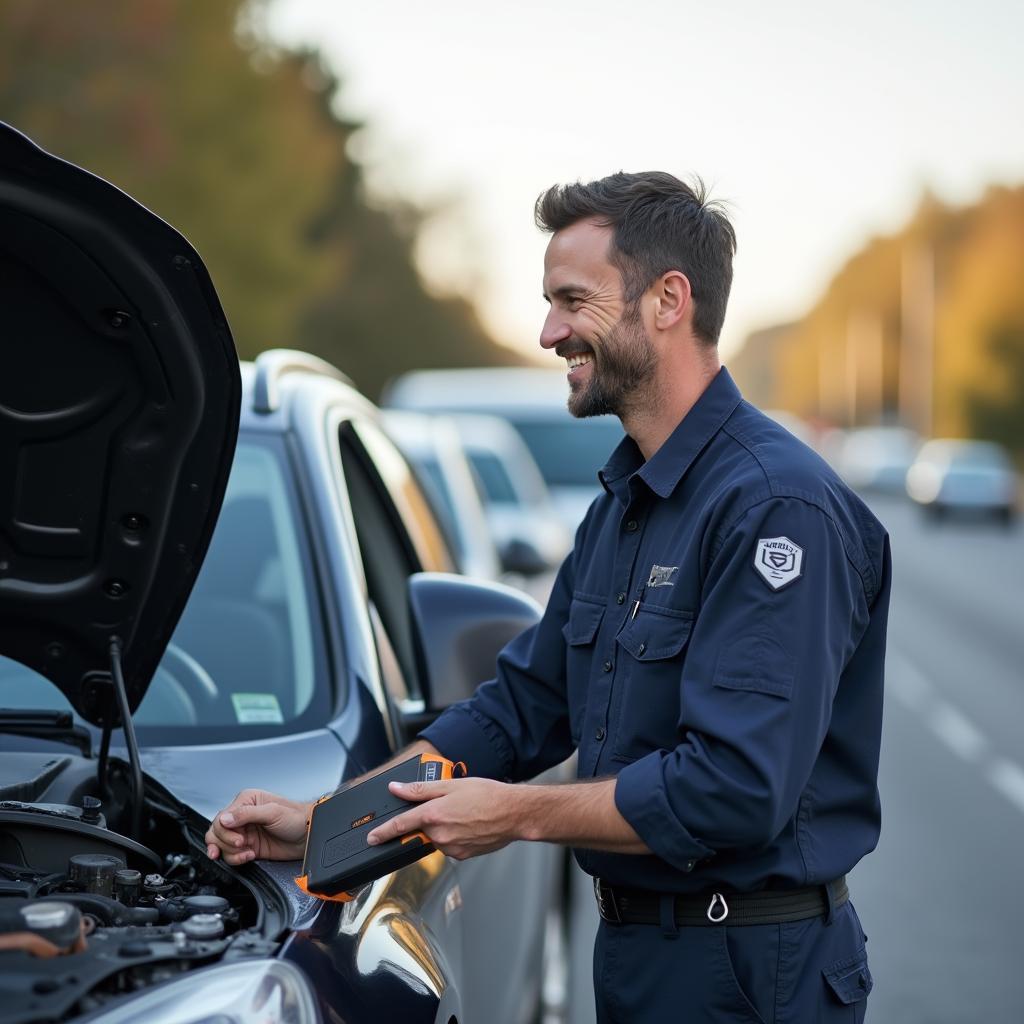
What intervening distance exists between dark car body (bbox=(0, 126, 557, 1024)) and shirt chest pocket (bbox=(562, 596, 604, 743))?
0.35m

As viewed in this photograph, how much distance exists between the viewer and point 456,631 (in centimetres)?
293

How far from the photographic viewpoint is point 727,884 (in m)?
2.30

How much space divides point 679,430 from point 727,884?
690 mm

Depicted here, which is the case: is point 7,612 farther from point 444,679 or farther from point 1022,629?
point 1022,629

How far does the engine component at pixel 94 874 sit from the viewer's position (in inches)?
86.4

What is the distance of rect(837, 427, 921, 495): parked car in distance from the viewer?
5244cm

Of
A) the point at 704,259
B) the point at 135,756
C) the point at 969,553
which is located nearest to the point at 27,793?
the point at 135,756

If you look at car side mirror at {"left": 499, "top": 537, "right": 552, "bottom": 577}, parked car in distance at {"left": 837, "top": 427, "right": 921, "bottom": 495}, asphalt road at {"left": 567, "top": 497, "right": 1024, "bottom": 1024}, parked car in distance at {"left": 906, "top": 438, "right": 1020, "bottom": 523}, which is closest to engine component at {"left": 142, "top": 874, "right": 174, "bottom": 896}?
asphalt road at {"left": 567, "top": 497, "right": 1024, "bottom": 1024}

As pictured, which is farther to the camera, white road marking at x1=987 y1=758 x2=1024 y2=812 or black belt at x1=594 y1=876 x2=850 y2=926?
white road marking at x1=987 y1=758 x2=1024 y2=812

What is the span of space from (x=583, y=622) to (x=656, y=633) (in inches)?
9.5

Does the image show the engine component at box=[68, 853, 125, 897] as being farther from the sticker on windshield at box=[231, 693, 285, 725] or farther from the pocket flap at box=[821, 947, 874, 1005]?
the pocket flap at box=[821, 947, 874, 1005]

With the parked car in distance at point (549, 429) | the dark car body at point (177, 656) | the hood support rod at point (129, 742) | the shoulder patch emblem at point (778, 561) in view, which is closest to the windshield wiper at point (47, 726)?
the dark car body at point (177, 656)

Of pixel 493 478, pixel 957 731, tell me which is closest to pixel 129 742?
pixel 957 731

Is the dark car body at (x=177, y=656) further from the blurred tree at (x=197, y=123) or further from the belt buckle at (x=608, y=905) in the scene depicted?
the blurred tree at (x=197, y=123)
